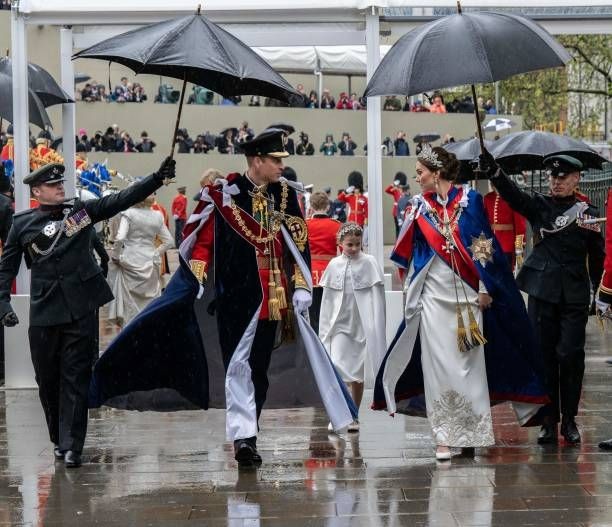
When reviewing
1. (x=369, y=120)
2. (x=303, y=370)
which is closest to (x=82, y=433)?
(x=303, y=370)

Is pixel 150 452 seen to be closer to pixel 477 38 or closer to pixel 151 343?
pixel 151 343

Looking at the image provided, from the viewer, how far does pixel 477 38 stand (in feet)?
25.6

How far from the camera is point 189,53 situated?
7.77 meters

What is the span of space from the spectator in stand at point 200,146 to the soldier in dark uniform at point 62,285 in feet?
96.1

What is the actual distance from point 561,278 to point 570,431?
0.96 metres

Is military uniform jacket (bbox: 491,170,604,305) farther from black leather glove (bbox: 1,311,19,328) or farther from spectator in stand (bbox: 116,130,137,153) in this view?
spectator in stand (bbox: 116,130,137,153)

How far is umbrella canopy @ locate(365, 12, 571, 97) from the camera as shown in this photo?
25.1ft

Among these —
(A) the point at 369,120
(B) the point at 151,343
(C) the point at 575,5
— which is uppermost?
(C) the point at 575,5

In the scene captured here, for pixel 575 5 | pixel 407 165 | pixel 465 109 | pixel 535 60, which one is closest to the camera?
pixel 535 60

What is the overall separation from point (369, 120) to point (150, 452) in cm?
406

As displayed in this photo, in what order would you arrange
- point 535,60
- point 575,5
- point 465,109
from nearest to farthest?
point 535,60 < point 575,5 < point 465,109

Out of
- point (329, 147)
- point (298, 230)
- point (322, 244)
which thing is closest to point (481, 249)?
point (298, 230)

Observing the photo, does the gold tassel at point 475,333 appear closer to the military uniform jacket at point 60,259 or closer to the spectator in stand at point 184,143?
the military uniform jacket at point 60,259

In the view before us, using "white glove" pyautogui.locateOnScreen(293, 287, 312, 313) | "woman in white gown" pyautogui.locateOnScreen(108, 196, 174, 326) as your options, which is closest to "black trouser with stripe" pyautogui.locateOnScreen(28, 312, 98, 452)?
"white glove" pyautogui.locateOnScreen(293, 287, 312, 313)
